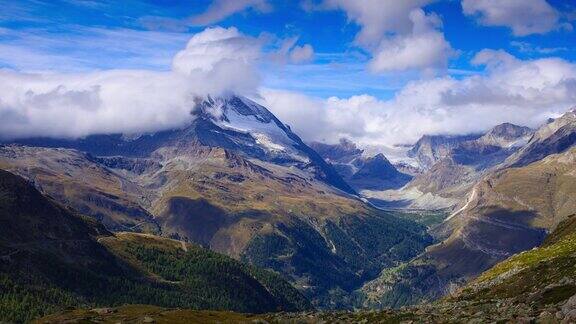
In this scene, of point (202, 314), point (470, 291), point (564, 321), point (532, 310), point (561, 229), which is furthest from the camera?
point (561, 229)

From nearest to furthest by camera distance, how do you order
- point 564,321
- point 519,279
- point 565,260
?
point 564,321, point 565,260, point 519,279

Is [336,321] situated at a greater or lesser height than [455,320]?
lesser

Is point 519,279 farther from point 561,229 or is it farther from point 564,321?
point 561,229

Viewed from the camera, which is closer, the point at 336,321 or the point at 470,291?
the point at 336,321

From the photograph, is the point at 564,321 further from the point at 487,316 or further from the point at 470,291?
the point at 470,291

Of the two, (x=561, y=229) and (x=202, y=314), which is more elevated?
(x=561, y=229)

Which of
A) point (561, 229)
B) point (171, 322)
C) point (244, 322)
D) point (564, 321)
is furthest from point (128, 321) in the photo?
point (561, 229)

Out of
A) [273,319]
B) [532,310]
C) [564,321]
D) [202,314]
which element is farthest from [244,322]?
[564,321]

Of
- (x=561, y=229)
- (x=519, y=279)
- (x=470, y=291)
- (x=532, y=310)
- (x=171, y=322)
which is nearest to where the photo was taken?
(x=532, y=310)

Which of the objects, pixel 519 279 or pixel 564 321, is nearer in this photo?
pixel 564 321
